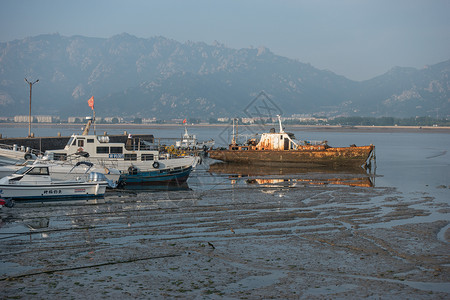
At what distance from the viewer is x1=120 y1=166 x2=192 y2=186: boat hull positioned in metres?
38.0

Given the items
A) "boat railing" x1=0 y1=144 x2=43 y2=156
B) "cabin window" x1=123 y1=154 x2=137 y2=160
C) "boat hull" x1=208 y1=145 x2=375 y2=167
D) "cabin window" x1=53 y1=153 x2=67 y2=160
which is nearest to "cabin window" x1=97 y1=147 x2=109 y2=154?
"cabin window" x1=123 y1=154 x2=137 y2=160

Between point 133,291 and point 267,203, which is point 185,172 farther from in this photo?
point 133,291

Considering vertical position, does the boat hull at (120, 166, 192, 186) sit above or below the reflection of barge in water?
above

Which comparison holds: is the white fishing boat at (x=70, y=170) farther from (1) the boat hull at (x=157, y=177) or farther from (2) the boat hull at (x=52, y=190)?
(2) the boat hull at (x=52, y=190)

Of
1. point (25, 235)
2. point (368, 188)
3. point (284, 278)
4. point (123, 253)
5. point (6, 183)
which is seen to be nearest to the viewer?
point (284, 278)

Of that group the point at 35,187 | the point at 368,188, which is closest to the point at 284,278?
the point at 35,187

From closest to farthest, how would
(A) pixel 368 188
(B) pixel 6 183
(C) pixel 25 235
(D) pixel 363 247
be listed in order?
(D) pixel 363 247 → (C) pixel 25 235 → (B) pixel 6 183 → (A) pixel 368 188

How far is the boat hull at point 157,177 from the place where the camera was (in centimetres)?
3797

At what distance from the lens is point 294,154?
186 feet

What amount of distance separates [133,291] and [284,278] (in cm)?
468

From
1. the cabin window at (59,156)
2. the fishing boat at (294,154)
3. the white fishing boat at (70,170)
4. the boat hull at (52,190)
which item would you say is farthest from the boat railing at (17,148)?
the fishing boat at (294,154)

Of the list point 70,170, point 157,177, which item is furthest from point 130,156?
point 70,170

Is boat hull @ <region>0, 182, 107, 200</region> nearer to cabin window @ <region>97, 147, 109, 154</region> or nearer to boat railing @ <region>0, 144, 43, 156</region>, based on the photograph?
cabin window @ <region>97, 147, 109, 154</region>

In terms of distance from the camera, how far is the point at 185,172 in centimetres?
4031
